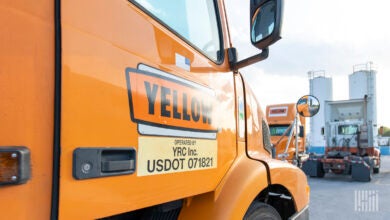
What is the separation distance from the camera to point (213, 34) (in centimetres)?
206

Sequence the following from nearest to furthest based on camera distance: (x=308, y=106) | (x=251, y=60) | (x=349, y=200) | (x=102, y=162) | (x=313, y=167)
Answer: (x=102, y=162) → (x=251, y=60) → (x=308, y=106) → (x=349, y=200) → (x=313, y=167)

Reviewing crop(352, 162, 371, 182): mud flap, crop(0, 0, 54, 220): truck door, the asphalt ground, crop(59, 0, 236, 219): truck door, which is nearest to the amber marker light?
crop(0, 0, 54, 220): truck door

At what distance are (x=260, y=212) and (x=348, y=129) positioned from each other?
11.9 m

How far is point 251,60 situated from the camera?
200cm

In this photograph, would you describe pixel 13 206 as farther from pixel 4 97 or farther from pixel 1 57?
pixel 1 57

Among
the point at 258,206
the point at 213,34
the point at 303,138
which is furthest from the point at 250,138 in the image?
the point at 303,138

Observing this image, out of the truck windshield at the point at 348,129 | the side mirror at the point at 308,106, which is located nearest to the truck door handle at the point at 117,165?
the side mirror at the point at 308,106

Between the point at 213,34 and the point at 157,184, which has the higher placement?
the point at 213,34

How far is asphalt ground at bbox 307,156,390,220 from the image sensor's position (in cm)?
602

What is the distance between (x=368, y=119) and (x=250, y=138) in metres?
11.6

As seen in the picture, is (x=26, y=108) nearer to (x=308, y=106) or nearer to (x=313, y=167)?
(x=308, y=106)

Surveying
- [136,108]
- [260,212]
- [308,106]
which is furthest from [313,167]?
[136,108]

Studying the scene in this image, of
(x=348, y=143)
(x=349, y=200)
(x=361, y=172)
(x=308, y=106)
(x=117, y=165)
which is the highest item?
(x=308, y=106)

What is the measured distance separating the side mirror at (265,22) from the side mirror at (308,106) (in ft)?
9.76
